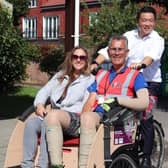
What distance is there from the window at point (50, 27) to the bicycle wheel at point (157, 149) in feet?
114

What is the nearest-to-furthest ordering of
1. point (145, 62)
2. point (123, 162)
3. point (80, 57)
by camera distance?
point (123, 162) < point (145, 62) < point (80, 57)

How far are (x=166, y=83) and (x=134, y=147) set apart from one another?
385 inches

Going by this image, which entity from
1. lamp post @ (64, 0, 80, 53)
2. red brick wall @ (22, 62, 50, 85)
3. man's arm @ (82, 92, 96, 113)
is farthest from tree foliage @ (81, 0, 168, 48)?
man's arm @ (82, 92, 96, 113)

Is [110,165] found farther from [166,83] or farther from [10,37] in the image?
[166,83]

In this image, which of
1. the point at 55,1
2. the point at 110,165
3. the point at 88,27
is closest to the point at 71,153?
the point at 110,165

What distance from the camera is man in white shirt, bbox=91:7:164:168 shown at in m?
5.16

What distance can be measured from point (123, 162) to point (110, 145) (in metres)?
0.28

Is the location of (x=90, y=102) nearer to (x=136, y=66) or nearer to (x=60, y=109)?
(x=60, y=109)

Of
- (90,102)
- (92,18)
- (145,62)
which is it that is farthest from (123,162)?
(92,18)

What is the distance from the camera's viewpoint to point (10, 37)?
923 cm

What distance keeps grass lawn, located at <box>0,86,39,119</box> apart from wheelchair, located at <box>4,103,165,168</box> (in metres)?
5.01

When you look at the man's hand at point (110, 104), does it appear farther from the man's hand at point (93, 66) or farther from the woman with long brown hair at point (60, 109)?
the man's hand at point (93, 66)

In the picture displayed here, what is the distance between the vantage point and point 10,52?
942 cm

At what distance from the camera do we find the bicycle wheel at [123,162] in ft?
14.9
